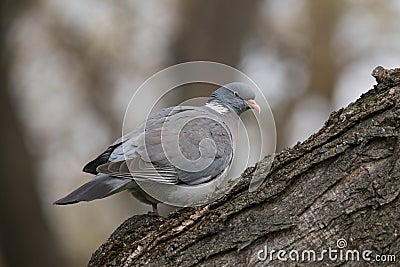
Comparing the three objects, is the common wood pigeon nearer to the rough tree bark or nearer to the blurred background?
the rough tree bark

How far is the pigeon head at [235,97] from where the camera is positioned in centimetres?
419

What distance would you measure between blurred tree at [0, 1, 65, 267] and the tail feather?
2.98 m

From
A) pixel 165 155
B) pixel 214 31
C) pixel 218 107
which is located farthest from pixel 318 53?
pixel 165 155

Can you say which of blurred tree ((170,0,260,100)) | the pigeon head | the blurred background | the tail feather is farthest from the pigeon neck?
the blurred background

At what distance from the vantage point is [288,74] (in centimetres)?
915

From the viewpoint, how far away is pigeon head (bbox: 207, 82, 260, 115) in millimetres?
4188

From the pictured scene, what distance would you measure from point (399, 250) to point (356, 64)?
24.6 feet

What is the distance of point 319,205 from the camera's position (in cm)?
231

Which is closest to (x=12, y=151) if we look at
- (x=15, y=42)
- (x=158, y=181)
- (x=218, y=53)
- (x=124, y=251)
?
(x=15, y=42)

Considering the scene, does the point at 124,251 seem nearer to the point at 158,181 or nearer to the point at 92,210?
the point at 158,181

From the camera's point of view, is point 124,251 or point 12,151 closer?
point 124,251

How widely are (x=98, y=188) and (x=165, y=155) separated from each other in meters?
0.46

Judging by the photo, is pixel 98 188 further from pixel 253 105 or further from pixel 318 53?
pixel 318 53

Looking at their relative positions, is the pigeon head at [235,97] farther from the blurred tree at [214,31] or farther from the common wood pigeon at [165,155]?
the blurred tree at [214,31]
